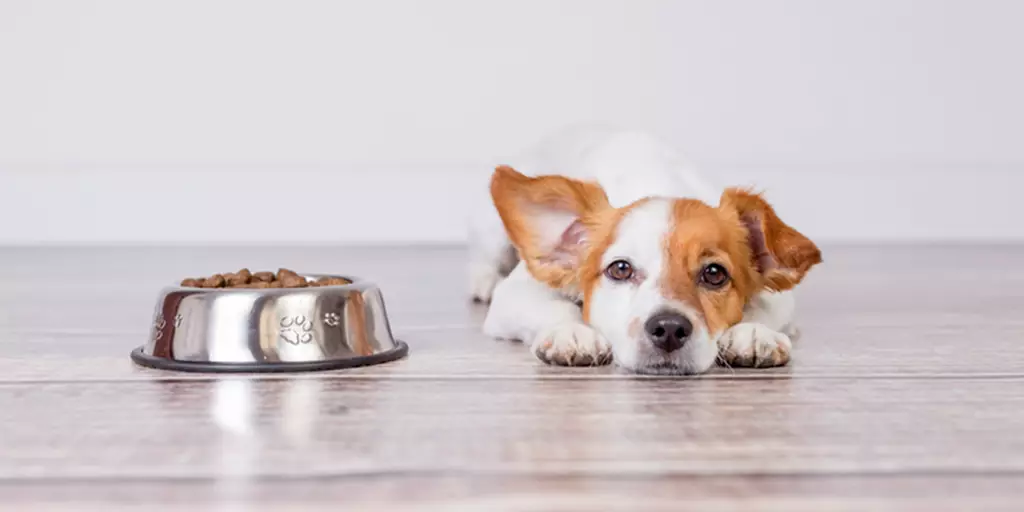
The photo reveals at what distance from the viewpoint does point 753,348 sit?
5.20 feet

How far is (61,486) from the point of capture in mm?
934

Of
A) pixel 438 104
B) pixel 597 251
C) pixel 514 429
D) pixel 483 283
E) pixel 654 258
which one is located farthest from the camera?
pixel 438 104

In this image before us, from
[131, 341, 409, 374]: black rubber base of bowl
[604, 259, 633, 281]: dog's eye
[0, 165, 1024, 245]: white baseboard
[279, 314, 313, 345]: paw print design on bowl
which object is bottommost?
[131, 341, 409, 374]: black rubber base of bowl

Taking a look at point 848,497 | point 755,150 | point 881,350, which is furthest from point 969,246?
point 848,497

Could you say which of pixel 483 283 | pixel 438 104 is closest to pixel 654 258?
pixel 483 283

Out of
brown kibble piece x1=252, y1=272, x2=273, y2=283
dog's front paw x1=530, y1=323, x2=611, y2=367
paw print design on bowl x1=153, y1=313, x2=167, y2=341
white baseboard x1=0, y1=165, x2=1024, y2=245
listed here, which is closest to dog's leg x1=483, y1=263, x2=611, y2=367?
dog's front paw x1=530, y1=323, x2=611, y2=367

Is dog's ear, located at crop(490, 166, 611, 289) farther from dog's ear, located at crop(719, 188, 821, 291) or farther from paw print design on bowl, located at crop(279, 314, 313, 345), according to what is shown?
paw print design on bowl, located at crop(279, 314, 313, 345)

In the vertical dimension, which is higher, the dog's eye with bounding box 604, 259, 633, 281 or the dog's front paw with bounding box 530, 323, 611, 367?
the dog's eye with bounding box 604, 259, 633, 281

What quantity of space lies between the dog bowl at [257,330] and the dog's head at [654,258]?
0.35m

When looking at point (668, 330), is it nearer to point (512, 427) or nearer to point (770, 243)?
point (770, 243)

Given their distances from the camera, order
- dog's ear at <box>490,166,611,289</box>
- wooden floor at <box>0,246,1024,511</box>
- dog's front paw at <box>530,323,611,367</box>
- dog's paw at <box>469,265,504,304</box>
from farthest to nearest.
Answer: dog's paw at <box>469,265,504,304</box> < dog's ear at <box>490,166,611,289</box> < dog's front paw at <box>530,323,611,367</box> < wooden floor at <box>0,246,1024,511</box>

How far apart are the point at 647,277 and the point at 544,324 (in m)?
0.24

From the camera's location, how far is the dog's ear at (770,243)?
172cm

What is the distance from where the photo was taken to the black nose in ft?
4.95
